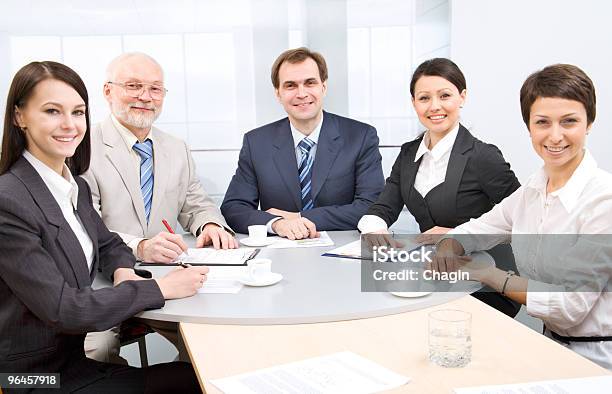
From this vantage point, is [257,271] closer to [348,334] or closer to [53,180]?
[348,334]

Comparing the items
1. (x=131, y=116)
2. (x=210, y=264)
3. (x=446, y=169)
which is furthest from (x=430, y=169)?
(x=131, y=116)

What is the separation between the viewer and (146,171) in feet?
8.93

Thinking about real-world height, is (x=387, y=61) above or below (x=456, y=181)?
above

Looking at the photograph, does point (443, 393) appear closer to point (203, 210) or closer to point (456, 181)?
point (456, 181)

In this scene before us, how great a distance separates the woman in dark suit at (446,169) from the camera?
2432 mm

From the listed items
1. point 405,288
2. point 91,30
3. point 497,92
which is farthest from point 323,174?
point 91,30

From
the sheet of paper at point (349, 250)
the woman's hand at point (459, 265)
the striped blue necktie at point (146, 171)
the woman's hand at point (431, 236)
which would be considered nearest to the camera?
the woman's hand at point (459, 265)

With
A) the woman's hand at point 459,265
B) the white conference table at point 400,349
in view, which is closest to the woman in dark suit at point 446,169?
the woman's hand at point 459,265

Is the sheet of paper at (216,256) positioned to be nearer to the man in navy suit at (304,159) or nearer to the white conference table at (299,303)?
the white conference table at (299,303)

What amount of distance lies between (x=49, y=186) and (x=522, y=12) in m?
3.35

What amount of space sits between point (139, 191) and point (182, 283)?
1061mm

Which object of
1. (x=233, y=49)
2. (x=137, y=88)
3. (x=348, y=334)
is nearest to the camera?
(x=348, y=334)

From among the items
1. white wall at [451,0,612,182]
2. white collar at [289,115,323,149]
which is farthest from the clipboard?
white wall at [451,0,612,182]

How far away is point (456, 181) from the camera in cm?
244
